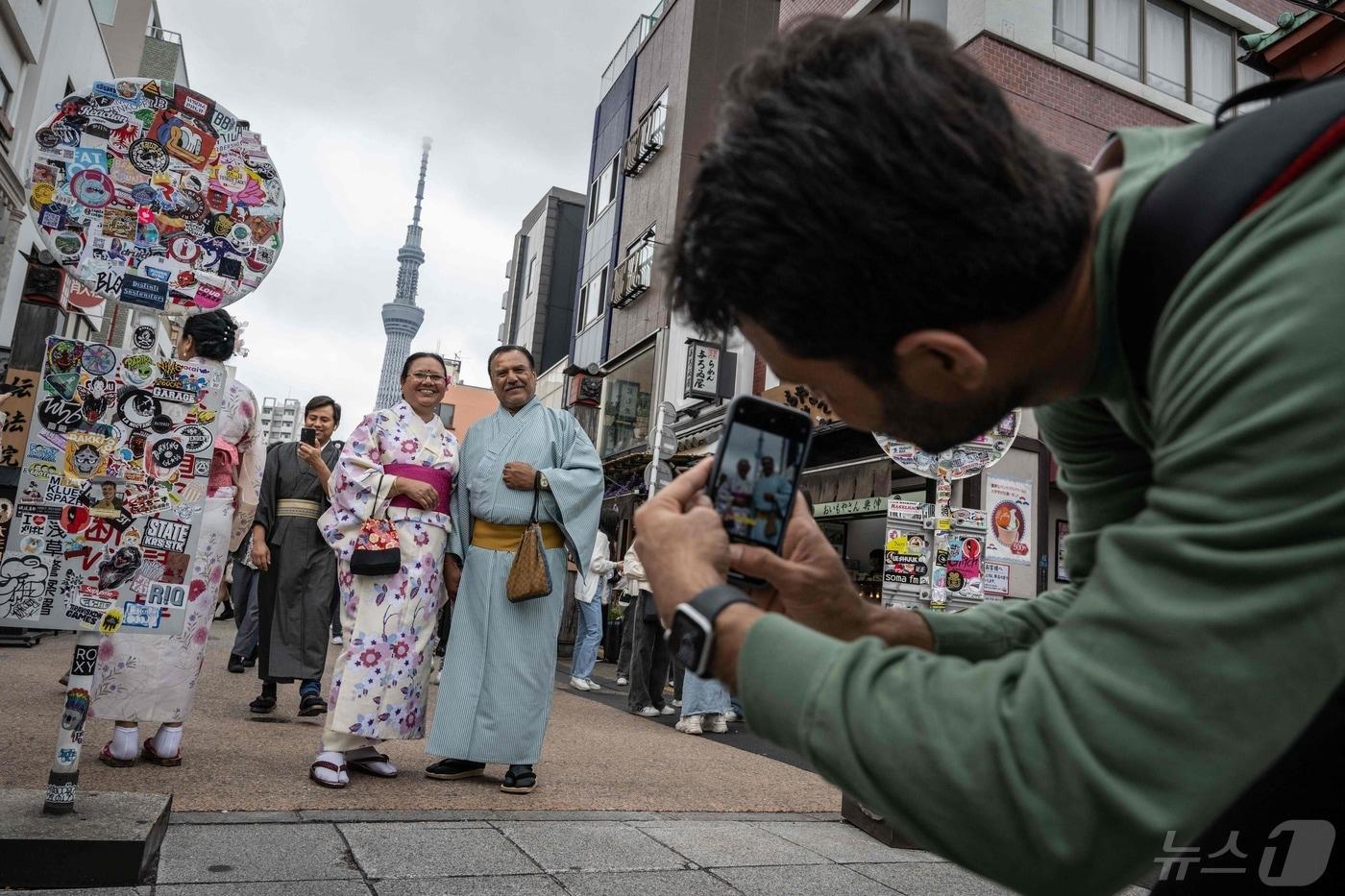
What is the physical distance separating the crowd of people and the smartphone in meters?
2.96

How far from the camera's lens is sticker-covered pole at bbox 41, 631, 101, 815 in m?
2.43

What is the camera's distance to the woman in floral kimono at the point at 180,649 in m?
3.59

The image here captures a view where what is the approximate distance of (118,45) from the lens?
24.0 meters

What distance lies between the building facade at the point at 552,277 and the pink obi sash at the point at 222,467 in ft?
79.0

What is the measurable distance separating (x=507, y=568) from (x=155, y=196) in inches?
79.5

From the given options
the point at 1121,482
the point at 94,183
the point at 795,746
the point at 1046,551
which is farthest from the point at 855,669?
the point at 1046,551

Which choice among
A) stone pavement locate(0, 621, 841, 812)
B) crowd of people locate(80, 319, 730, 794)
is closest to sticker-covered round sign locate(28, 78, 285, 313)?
crowd of people locate(80, 319, 730, 794)

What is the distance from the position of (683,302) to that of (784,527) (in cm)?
31

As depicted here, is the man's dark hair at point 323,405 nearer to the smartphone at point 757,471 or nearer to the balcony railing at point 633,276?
the smartphone at point 757,471

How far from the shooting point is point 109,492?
2715 mm

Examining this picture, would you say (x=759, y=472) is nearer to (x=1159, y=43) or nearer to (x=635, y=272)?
(x=1159, y=43)

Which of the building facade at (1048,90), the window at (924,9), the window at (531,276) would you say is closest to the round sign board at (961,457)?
the building facade at (1048,90)

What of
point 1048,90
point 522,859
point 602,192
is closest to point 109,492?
point 522,859

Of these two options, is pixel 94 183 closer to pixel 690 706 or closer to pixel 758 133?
pixel 758 133
